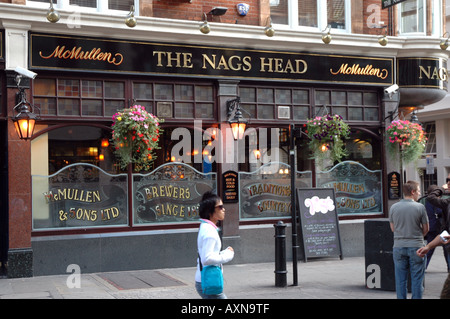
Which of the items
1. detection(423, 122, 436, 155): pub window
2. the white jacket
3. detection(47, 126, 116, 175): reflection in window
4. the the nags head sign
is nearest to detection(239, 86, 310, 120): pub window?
the the nags head sign

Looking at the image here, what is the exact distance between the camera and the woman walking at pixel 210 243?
18.9 ft

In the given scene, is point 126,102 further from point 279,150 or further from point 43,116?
point 279,150

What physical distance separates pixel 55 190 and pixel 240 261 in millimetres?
4201

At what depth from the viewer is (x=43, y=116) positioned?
1152cm

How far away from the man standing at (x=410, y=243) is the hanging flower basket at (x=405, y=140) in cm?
636

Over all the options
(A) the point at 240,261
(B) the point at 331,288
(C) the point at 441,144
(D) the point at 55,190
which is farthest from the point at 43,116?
(C) the point at 441,144

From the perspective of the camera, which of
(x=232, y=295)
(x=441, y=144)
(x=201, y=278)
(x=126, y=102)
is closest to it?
(x=201, y=278)

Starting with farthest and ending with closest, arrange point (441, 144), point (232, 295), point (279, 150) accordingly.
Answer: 1. point (441, 144)
2. point (279, 150)
3. point (232, 295)

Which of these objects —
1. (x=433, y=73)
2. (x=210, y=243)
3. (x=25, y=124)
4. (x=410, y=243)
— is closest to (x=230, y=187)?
(x=25, y=124)

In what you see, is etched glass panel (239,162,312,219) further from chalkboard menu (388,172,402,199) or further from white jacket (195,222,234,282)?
white jacket (195,222,234,282)

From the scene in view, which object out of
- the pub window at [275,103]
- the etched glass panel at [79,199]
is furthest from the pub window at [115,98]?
the etched glass panel at [79,199]

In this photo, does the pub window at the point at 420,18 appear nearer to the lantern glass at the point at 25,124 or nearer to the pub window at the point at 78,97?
the pub window at the point at 78,97

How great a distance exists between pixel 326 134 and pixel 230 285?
15.2 ft

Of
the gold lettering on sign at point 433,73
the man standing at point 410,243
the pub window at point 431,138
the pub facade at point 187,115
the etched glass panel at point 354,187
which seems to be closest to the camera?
the man standing at point 410,243
